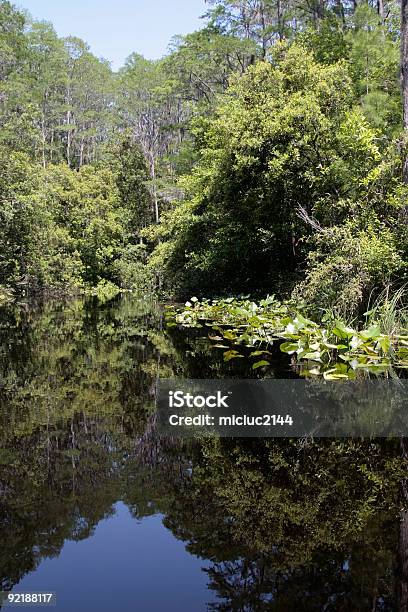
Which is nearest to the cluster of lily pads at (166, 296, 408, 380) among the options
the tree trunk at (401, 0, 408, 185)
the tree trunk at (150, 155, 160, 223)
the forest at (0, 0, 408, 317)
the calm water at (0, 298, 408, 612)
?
the forest at (0, 0, 408, 317)

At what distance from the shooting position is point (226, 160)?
1325cm

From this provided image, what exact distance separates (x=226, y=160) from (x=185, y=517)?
1160 cm

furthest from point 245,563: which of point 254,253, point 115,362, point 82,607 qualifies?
point 254,253

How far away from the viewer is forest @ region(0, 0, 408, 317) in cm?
971

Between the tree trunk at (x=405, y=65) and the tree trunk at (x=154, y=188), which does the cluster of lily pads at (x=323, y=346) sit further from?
the tree trunk at (x=154, y=188)

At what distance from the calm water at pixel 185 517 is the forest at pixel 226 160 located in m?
4.90

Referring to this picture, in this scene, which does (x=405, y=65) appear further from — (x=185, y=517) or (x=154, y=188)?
(x=154, y=188)

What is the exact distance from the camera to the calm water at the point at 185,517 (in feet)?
6.75

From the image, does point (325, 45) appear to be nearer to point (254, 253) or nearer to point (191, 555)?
point (254, 253)

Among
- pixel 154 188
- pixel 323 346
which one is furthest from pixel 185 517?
pixel 154 188

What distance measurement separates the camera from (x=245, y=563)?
221 centimetres

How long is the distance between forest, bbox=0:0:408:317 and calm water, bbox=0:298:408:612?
490 cm

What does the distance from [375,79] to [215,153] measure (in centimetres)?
519

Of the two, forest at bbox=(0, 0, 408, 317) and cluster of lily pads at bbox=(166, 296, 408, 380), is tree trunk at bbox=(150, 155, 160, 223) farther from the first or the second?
cluster of lily pads at bbox=(166, 296, 408, 380)
